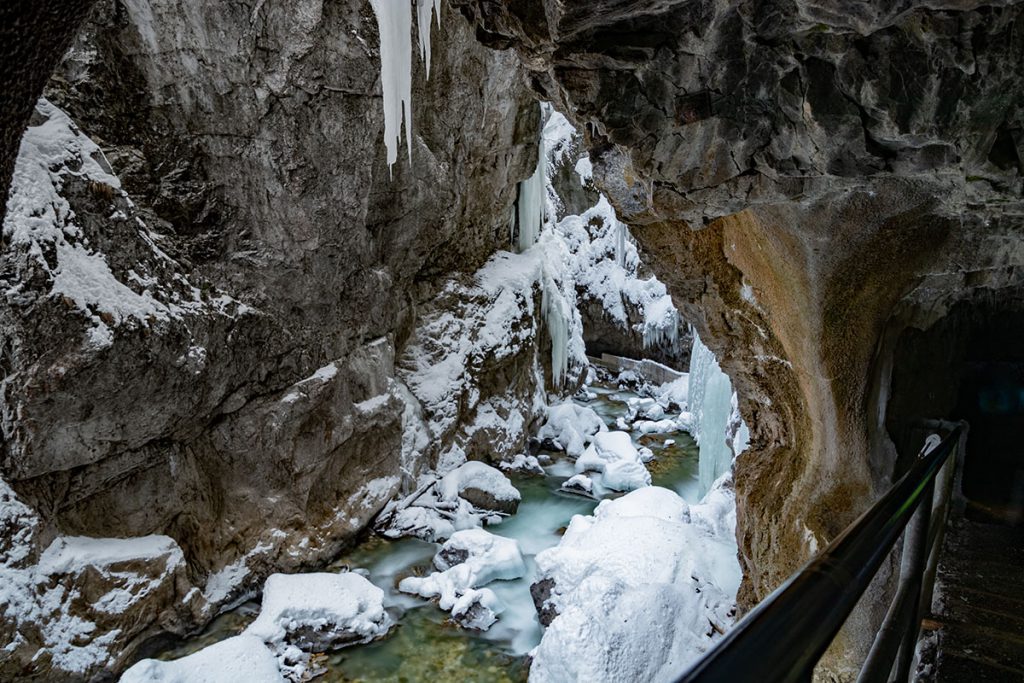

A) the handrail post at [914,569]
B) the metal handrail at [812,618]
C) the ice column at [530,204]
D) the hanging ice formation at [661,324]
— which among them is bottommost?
the hanging ice formation at [661,324]

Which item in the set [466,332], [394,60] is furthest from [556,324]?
[394,60]

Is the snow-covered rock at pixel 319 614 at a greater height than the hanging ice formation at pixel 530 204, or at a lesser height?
lesser

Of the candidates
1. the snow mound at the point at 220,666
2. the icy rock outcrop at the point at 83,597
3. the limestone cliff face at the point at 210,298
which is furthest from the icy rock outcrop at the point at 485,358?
the snow mound at the point at 220,666

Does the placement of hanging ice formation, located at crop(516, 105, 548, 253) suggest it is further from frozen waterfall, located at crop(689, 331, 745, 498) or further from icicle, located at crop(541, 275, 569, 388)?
frozen waterfall, located at crop(689, 331, 745, 498)

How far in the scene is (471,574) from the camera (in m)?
7.44

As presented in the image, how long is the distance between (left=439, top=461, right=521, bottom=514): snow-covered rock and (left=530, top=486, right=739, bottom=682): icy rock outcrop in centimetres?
355

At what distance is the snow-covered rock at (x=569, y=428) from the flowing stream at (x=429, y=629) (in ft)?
8.90

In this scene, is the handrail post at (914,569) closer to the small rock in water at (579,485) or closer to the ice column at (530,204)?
the small rock in water at (579,485)

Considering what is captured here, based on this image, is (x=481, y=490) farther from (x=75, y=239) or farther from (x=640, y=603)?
(x=75, y=239)

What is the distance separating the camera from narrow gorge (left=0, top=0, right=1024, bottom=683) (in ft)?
6.97

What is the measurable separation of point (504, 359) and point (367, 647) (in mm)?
6093

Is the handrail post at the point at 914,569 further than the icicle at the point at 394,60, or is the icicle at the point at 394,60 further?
the icicle at the point at 394,60

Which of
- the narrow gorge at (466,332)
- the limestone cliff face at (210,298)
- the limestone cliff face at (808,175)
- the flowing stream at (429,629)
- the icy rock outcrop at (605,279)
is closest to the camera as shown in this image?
the limestone cliff face at (808,175)

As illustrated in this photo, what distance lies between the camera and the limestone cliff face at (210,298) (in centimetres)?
552
